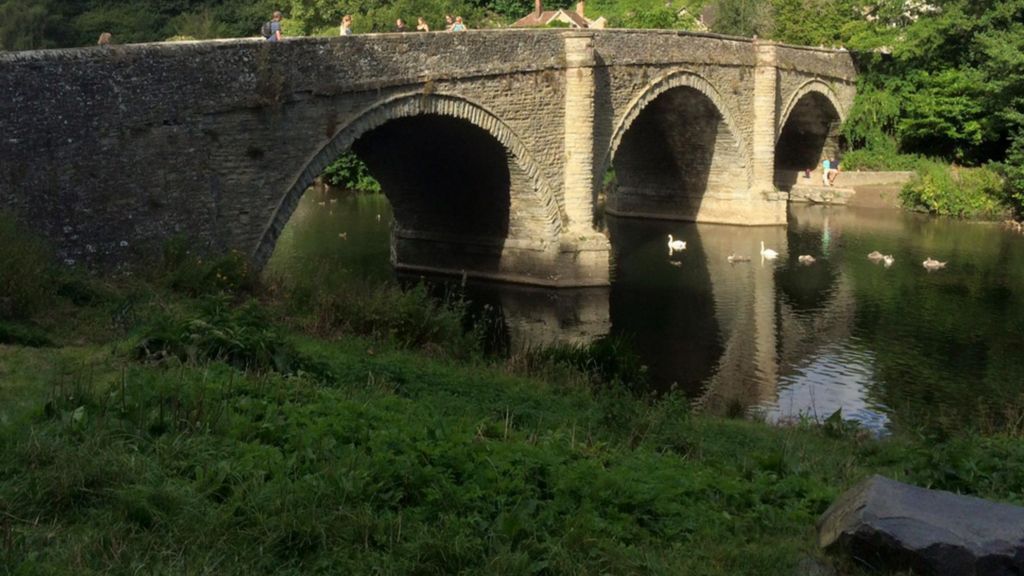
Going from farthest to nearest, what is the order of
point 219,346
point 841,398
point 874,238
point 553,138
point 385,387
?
point 874,238, point 553,138, point 841,398, point 385,387, point 219,346

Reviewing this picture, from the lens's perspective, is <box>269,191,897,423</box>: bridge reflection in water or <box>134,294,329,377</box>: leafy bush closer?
<box>134,294,329,377</box>: leafy bush

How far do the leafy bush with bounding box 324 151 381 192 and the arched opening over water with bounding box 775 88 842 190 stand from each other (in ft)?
43.0

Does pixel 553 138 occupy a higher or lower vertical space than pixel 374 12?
lower

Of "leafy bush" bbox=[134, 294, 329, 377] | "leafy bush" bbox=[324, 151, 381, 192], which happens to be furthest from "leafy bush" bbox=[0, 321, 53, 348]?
"leafy bush" bbox=[324, 151, 381, 192]

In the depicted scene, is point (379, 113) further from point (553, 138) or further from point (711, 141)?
point (711, 141)

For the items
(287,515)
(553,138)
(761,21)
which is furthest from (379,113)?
(761,21)

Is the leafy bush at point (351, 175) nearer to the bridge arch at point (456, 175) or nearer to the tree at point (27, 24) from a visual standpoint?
the tree at point (27, 24)

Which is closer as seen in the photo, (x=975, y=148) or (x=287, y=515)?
(x=287, y=515)

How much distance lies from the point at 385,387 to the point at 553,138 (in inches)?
525

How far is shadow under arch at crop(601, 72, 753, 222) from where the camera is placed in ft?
93.6

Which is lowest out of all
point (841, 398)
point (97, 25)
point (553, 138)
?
point (841, 398)

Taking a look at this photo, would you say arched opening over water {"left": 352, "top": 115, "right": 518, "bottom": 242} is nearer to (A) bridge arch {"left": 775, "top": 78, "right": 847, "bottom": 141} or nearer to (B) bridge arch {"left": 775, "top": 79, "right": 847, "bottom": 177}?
(A) bridge arch {"left": 775, "top": 78, "right": 847, "bottom": 141}

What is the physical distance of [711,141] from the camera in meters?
29.6

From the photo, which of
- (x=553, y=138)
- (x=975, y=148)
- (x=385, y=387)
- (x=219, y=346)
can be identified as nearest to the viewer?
(x=219, y=346)
